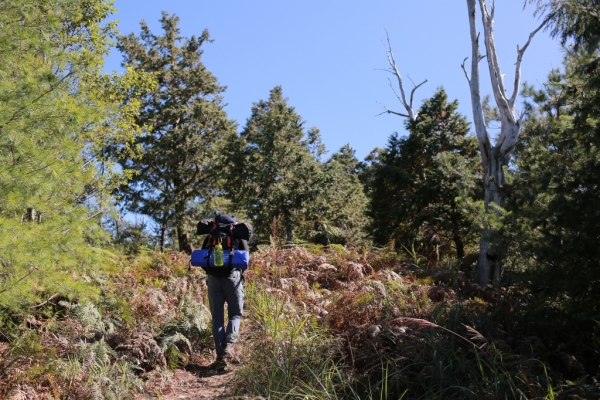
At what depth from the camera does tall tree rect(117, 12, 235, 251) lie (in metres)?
28.0

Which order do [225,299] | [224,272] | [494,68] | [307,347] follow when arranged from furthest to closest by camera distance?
[494,68]
[225,299]
[224,272]
[307,347]

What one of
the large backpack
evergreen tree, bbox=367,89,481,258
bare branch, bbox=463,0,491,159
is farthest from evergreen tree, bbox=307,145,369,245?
the large backpack

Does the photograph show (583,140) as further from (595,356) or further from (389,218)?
(389,218)

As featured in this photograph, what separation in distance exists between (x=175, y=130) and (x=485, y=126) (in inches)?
774

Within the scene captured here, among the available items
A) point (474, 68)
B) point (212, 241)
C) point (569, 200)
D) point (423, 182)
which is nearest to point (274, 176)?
point (423, 182)

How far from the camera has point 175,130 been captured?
28.0 metres

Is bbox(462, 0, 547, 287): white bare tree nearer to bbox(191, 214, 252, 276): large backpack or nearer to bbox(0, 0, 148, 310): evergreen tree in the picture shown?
bbox(191, 214, 252, 276): large backpack

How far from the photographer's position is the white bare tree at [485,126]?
11.5m

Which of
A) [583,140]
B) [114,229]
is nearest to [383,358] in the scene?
[583,140]

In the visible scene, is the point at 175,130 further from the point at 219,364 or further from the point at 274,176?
the point at 219,364

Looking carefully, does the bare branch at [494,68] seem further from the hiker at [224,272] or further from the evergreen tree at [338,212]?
the evergreen tree at [338,212]

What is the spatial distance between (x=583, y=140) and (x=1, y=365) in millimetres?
6548

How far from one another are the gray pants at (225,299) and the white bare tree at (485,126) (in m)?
6.71

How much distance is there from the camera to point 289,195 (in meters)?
26.8
